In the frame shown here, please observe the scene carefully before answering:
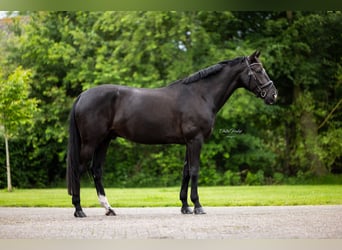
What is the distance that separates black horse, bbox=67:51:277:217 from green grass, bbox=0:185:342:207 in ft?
5.20

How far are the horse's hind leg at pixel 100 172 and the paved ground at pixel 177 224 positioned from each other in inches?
6.1

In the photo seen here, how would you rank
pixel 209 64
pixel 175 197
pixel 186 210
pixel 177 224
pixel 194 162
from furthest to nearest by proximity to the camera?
1. pixel 209 64
2. pixel 175 197
3. pixel 186 210
4. pixel 194 162
5. pixel 177 224

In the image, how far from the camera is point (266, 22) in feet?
43.4

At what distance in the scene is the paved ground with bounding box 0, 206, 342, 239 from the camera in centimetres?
632

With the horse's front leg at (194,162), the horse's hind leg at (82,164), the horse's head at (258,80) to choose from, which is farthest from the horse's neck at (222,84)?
the horse's hind leg at (82,164)

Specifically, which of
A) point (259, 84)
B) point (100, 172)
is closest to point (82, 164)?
point (100, 172)

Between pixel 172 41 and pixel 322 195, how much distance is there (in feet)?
17.6

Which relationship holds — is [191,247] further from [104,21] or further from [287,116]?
[104,21]

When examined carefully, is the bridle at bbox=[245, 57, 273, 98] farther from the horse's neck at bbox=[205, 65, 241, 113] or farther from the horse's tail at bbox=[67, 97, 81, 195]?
the horse's tail at bbox=[67, 97, 81, 195]

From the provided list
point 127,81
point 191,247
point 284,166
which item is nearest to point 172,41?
point 127,81

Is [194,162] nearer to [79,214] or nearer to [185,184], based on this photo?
[185,184]

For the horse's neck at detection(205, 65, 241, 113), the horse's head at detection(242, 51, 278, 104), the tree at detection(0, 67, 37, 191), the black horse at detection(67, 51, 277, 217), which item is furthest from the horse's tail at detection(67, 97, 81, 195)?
the horse's head at detection(242, 51, 278, 104)

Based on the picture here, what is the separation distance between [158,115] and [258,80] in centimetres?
138

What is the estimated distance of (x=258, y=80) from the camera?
7723 mm
